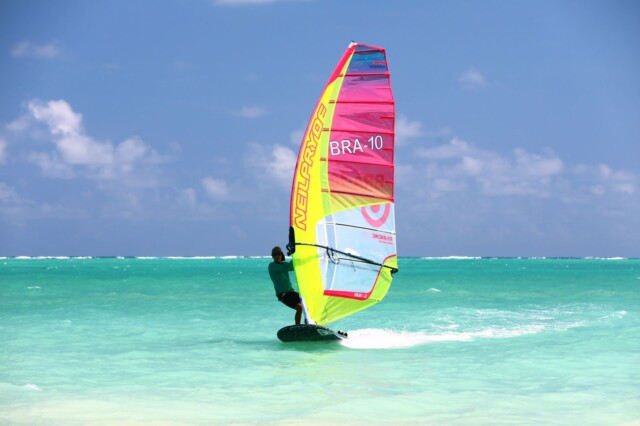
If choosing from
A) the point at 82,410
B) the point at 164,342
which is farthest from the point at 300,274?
the point at 82,410

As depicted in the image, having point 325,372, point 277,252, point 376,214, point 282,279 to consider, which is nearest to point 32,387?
point 325,372

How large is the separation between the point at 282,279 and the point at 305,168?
1.78 metres

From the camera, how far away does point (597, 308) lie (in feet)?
72.4

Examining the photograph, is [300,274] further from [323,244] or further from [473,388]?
[473,388]

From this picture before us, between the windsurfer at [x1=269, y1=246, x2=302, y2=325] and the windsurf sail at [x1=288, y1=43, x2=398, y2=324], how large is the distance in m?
0.18

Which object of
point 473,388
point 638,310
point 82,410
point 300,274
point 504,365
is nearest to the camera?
point 82,410

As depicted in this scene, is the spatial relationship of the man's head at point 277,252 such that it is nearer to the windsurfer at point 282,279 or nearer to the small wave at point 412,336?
the windsurfer at point 282,279

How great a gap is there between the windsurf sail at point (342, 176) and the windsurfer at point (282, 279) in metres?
0.18

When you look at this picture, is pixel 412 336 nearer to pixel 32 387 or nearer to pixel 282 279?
pixel 282 279

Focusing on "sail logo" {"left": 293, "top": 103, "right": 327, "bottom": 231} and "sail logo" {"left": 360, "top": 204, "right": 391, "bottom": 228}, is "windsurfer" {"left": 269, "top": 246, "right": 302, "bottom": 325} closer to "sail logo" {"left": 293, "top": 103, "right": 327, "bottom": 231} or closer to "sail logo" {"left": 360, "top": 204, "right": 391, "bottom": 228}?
"sail logo" {"left": 293, "top": 103, "right": 327, "bottom": 231}

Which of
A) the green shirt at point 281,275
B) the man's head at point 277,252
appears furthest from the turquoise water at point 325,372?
the man's head at point 277,252

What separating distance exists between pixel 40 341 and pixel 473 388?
8.35 metres

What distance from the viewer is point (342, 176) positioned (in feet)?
40.5

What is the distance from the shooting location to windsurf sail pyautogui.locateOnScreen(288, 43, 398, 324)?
1223cm
